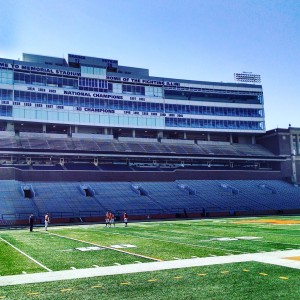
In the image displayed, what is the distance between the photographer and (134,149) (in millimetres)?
66750

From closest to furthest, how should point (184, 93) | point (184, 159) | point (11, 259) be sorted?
point (11, 259) < point (184, 159) < point (184, 93)

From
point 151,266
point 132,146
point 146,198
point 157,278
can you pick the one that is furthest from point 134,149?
point 157,278

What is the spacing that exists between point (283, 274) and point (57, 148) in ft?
172

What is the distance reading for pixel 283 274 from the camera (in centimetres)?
1159

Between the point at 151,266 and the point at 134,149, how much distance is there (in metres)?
53.6

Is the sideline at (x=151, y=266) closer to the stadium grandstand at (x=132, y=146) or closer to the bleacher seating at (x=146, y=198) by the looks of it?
the stadium grandstand at (x=132, y=146)

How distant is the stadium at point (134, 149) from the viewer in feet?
161

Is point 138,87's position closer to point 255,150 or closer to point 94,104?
point 94,104

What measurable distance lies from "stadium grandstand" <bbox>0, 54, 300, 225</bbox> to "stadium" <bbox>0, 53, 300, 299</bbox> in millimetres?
173

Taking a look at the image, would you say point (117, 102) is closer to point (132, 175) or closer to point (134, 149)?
point (134, 149)

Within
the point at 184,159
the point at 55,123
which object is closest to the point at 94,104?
the point at 55,123

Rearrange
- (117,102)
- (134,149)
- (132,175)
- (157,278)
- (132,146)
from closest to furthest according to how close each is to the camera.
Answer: (157,278), (132,175), (134,149), (132,146), (117,102)

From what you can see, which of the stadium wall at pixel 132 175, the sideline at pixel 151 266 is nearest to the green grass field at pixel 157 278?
the sideline at pixel 151 266

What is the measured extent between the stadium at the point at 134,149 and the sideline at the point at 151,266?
73.8 ft
